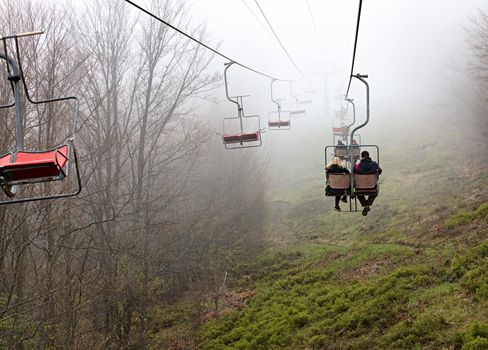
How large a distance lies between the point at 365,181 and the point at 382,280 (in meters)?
6.45

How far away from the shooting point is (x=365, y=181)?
10195mm

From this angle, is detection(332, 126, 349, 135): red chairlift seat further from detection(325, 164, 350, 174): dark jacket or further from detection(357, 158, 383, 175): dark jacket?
detection(357, 158, 383, 175): dark jacket

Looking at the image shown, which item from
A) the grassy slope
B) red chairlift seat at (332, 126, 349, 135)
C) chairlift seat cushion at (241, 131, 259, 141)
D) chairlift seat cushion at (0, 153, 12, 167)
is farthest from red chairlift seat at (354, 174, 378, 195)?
red chairlift seat at (332, 126, 349, 135)

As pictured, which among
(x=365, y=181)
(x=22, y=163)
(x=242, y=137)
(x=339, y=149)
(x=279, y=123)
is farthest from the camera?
(x=279, y=123)

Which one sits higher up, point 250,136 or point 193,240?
point 250,136

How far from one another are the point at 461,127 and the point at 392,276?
2959 cm

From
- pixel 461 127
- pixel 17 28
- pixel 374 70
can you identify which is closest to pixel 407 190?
pixel 461 127

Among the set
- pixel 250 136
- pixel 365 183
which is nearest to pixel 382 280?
pixel 365 183

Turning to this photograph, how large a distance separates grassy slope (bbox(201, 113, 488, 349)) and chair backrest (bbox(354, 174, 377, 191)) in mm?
3469

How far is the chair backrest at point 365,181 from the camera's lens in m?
10.2

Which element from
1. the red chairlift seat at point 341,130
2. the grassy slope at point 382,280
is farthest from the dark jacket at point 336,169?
the red chairlift seat at point 341,130

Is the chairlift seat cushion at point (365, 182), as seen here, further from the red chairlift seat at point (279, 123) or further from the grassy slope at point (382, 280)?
the red chairlift seat at point (279, 123)

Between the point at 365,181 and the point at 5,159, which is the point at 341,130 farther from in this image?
the point at 5,159

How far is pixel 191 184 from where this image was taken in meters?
31.2
